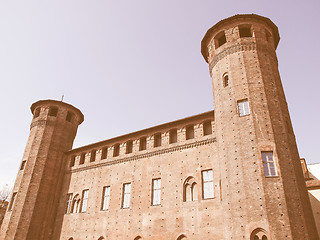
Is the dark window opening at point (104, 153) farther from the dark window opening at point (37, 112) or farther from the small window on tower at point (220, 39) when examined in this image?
the small window on tower at point (220, 39)

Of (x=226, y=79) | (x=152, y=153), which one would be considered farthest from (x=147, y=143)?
(x=226, y=79)

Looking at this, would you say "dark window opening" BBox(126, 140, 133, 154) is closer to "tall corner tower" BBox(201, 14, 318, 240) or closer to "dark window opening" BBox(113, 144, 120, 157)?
"dark window opening" BBox(113, 144, 120, 157)

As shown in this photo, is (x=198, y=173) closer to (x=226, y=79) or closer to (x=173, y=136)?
(x=173, y=136)

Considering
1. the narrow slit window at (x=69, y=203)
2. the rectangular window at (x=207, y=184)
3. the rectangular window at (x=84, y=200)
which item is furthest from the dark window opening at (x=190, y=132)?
the narrow slit window at (x=69, y=203)

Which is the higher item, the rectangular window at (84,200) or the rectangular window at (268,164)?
the rectangular window at (268,164)

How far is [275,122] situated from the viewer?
13.0 metres

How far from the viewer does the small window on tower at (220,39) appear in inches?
663

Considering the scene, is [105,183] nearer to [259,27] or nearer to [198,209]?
[198,209]

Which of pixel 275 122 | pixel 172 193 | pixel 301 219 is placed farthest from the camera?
pixel 172 193

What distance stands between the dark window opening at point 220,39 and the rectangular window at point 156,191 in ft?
30.2

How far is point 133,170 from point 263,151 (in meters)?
8.57

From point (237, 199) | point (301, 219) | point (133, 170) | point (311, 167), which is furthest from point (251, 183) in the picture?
point (311, 167)

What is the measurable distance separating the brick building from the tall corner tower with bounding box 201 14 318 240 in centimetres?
5

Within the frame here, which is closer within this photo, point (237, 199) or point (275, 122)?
point (237, 199)
